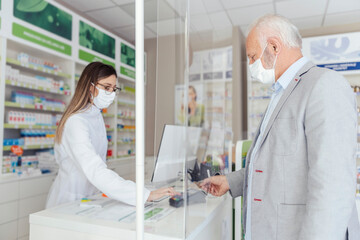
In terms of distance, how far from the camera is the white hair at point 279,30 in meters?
1.28

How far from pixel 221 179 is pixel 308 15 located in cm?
448

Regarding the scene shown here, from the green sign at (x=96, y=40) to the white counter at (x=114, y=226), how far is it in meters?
3.12

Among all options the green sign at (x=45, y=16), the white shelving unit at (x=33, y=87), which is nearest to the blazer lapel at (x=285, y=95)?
the white shelving unit at (x=33, y=87)

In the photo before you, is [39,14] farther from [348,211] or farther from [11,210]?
[348,211]

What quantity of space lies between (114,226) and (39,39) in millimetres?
2941

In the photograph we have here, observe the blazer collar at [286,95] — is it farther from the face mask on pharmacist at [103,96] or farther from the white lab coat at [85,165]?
the face mask on pharmacist at [103,96]

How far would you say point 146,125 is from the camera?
1.12m

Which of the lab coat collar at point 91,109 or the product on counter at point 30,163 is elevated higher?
the lab coat collar at point 91,109

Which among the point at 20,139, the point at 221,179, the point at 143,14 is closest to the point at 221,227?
the point at 221,179

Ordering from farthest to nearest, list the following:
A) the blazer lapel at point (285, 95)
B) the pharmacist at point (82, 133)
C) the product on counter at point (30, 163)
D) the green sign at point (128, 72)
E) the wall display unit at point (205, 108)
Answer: the green sign at point (128, 72) → the product on counter at point (30, 163) → the pharmacist at point (82, 133) → the wall display unit at point (205, 108) → the blazer lapel at point (285, 95)

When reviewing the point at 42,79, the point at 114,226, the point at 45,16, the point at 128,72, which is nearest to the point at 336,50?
the point at 128,72

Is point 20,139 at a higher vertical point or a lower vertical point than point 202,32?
lower

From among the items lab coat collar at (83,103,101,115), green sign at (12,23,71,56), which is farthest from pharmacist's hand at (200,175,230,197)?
green sign at (12,23,71,56)

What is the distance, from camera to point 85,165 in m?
1.62
